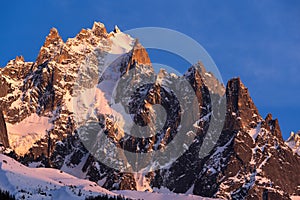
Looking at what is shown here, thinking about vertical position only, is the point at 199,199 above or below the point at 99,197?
above

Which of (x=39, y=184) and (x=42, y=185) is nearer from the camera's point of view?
(x=39, y=184)

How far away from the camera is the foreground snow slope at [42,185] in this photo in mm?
67500

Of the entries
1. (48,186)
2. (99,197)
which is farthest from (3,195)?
(48,186)

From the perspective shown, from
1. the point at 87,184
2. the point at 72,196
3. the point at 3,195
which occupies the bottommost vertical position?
the point at 3,195

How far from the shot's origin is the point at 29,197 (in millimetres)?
64438

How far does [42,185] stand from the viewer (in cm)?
7700

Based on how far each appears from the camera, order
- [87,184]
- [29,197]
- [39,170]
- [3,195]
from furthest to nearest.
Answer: [39,170] < [87,184] < [29,197] < [3,195]

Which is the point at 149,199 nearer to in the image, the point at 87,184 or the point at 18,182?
the point at 87,184

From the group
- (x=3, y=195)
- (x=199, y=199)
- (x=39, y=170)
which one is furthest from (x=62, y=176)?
(x=3, y=195)

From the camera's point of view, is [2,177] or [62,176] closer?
[2,177]

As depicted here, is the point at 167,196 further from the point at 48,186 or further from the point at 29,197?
the point at 29,197

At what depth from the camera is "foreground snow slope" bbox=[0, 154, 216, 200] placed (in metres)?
67.5

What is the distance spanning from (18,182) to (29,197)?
9407 millimetres

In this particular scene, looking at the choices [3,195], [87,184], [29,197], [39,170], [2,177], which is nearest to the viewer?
[3,195]
